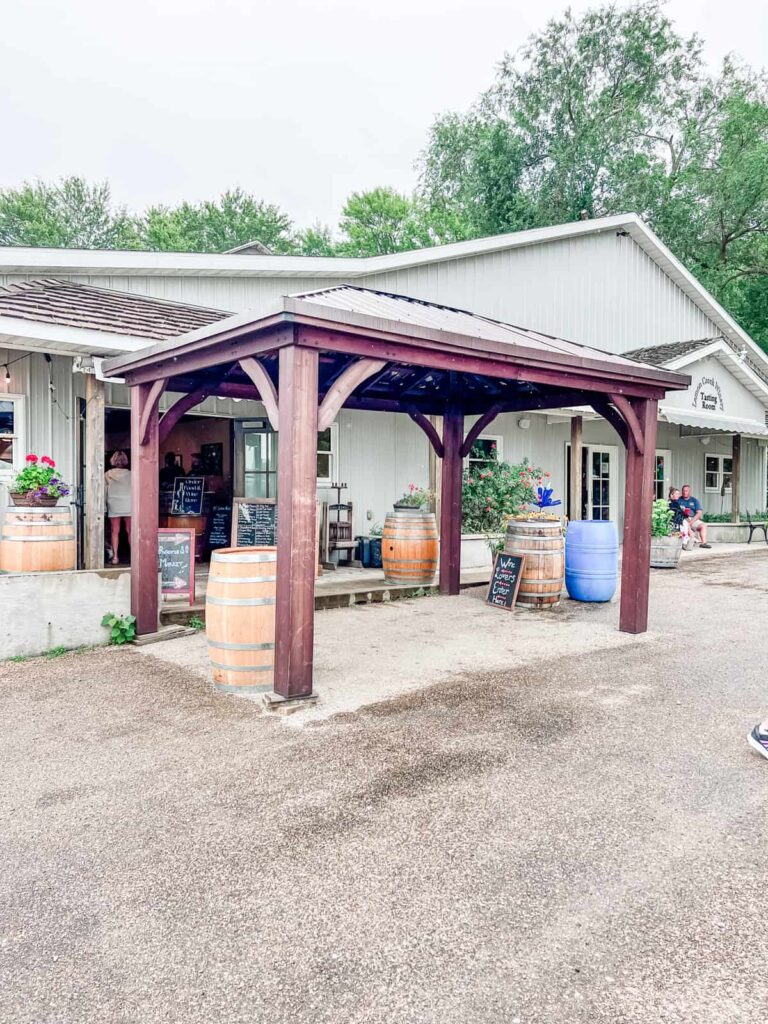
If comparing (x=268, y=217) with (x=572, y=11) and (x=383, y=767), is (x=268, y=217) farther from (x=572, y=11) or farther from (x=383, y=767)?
(x=383, y=767)

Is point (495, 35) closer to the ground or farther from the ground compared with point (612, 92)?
farther from the ground

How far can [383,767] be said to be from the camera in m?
3.31

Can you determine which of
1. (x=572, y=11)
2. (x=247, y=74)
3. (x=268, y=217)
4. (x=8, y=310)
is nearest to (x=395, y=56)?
(x=247, y=74)

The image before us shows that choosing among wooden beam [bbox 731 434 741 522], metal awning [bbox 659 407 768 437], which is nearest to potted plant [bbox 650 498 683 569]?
metal awning [bbox 659 407 768 437]

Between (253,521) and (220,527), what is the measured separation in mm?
1460

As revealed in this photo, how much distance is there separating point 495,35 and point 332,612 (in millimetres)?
31584

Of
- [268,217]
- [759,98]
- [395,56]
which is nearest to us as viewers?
[759,98]

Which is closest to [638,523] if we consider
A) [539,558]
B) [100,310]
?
[539,558]

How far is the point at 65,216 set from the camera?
31.9m

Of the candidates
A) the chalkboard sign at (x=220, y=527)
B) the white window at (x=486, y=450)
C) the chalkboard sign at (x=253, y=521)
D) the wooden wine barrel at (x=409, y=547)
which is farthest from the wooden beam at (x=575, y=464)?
the chalkboard sign at (x=220, y=527)

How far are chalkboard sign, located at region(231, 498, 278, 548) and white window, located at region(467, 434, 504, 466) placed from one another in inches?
166

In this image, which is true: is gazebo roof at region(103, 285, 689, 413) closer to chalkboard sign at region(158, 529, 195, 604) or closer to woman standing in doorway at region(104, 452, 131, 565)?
chalkboard sign at region(158, 529, 195, 604)

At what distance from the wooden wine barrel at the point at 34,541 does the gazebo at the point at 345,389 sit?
0.55 metres

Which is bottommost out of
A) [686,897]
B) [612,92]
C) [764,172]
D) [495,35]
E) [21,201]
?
[686,897]
